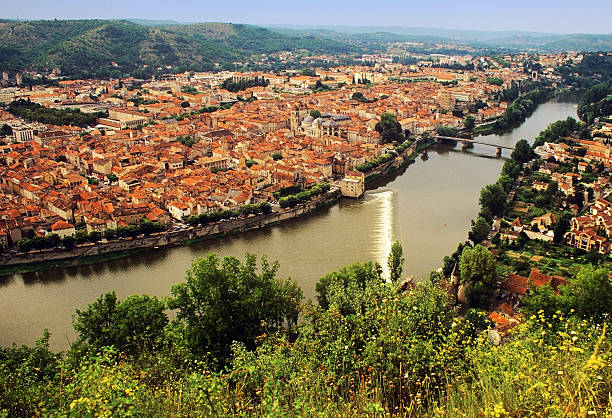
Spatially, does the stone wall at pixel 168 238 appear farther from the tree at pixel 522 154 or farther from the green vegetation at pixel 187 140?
the tree at pixel 522 154

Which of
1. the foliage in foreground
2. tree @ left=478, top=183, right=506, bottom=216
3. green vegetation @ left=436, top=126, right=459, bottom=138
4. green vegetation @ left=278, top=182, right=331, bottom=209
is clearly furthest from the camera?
green vegetation @ left=436, top=126, right=459, bottom=138

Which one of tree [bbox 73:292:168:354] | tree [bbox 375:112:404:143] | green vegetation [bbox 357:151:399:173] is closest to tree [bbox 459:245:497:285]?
tree [bbox 73:292:168:354]

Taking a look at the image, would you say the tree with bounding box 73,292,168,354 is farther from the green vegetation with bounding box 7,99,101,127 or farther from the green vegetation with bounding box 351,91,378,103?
the green vegetation with bounding box 351,91,378,103

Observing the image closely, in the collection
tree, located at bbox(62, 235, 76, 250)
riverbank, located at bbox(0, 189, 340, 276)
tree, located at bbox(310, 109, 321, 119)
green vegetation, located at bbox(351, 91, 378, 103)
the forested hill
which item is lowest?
riverbank, located at bbox(0, 189, 340, 276)

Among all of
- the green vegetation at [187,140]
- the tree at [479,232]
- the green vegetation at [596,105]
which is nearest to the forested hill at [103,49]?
the green vegetation at [187,140]

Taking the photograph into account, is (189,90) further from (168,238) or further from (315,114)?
(168,238)

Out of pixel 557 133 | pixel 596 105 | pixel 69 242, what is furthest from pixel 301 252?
pixel 596 105
